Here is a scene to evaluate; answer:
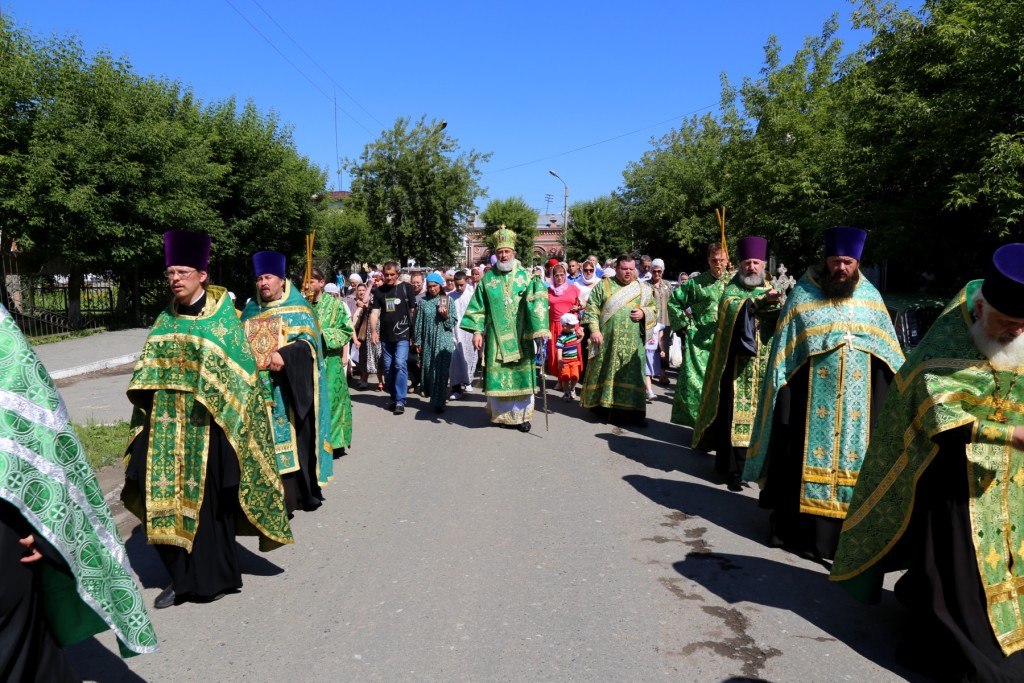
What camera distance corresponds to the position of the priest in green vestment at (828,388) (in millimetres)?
5234

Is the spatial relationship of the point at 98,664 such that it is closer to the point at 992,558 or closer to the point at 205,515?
the point at 205,515

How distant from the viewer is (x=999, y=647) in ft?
11.4

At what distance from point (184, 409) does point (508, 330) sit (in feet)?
18.4

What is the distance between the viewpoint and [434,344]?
448 inches

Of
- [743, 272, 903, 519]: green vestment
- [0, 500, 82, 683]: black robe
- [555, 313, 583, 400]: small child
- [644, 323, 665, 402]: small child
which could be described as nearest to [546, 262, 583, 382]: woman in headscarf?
[555, 313, 583, 400]: small child

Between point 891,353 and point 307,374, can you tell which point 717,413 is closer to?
point 891,353

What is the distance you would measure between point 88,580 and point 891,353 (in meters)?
4.79

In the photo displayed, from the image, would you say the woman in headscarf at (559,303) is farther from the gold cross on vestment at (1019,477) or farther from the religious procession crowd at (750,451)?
the gold cross on vestment at (1019,477)

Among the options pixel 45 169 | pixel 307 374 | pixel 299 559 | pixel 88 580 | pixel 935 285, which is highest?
pixel 45 169

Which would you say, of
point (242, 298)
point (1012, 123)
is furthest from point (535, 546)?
point (242, 298)

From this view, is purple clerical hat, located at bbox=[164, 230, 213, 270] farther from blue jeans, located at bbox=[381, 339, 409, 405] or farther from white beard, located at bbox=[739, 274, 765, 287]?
blue jeans, located at bbox=[381, 339, 409, 405]

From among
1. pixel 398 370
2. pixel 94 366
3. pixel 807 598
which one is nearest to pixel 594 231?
pixel 94 366

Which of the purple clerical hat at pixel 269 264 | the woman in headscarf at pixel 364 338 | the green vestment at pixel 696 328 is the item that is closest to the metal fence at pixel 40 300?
the woman in headscarf at pixel 364 338

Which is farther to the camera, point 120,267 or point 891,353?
point 120,267
